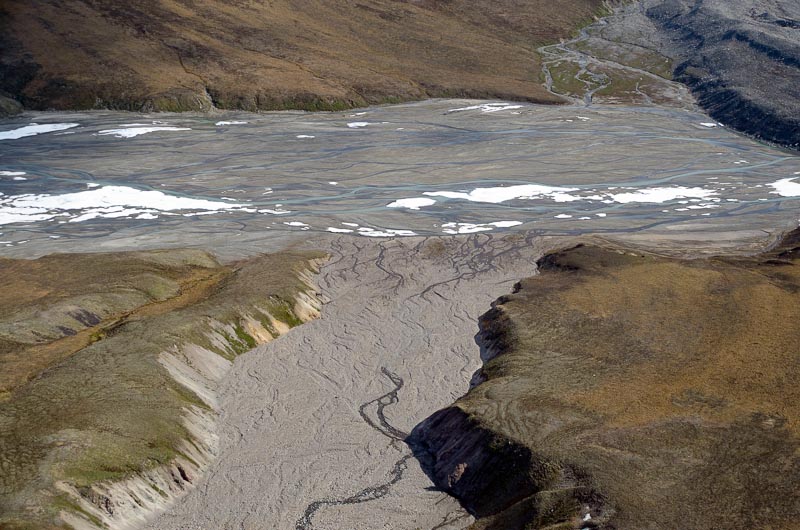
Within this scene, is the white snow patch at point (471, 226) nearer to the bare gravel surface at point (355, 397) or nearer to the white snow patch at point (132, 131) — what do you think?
the bare gravel surface at point (355, 397)

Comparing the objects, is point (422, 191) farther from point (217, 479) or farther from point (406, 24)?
point (406, 24)

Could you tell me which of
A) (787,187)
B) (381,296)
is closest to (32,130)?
(381,296)

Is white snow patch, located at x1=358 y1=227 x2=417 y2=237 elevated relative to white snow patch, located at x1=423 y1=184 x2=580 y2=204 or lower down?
lower down

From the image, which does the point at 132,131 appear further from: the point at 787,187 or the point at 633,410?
the point at 633,410

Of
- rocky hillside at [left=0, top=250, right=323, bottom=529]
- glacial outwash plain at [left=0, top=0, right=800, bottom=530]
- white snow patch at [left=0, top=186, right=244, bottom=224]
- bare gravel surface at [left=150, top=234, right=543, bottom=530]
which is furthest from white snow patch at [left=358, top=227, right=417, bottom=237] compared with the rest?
white snow patch at [left=0, top=186, right=244, bottom=224]

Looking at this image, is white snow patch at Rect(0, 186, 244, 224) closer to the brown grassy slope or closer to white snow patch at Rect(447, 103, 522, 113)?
the brown grassy slope

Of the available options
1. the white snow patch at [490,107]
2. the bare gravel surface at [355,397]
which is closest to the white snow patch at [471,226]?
the bare gravel surface at [355,397]

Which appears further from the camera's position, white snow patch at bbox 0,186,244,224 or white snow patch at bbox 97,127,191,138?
white snow patch at bbox 97,127,191,138
